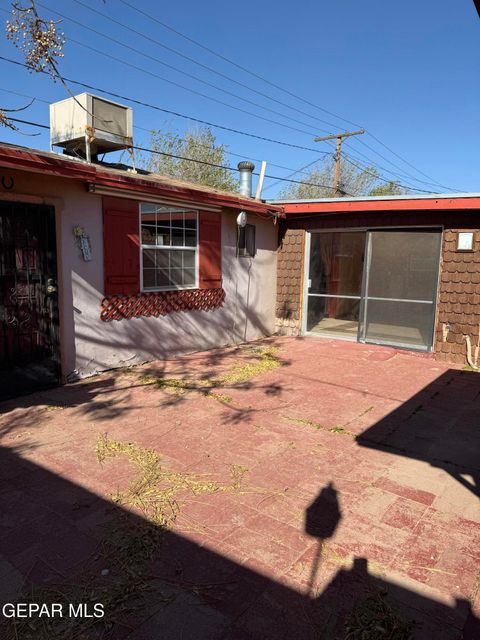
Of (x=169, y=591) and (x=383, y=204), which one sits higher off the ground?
(x=383, y=204)

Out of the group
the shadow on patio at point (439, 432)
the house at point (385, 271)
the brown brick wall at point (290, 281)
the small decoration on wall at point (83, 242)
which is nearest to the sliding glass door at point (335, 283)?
the house at point (385, 271)

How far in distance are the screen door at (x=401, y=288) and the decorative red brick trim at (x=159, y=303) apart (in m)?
2.96

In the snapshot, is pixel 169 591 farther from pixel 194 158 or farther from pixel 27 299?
pixel 194 158

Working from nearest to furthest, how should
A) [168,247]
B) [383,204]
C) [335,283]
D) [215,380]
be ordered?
[215,380] → [168,247] → [383,204] → [335,283]

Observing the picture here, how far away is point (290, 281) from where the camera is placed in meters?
9.52

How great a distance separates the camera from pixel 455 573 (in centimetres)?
236

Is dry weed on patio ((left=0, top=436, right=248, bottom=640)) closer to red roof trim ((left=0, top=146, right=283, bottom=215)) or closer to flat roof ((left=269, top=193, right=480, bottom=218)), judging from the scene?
red roof trim ((left=0, top=146, right=283, bottom=215))

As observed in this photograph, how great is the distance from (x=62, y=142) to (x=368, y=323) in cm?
Answer: 636

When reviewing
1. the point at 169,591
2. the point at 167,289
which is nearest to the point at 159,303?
the point at 167,289

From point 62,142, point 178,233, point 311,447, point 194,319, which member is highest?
point 62,142

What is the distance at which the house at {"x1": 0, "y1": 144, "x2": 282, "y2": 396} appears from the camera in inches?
Result: 196

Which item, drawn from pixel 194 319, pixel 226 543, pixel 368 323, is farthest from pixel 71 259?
pixel 368 323

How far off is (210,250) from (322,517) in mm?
5578

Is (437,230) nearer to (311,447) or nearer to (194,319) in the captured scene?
(194,319)
